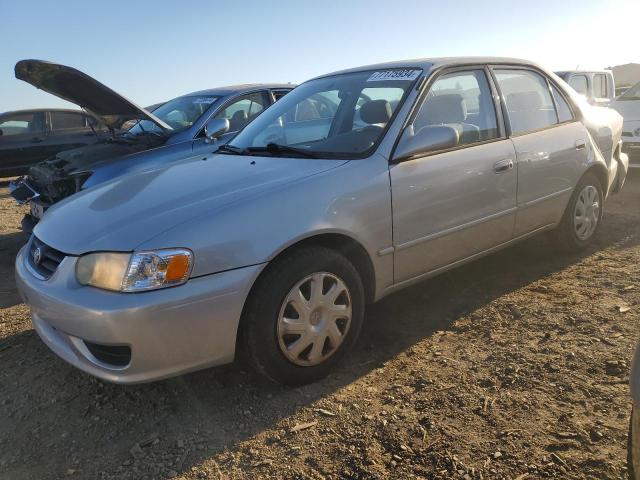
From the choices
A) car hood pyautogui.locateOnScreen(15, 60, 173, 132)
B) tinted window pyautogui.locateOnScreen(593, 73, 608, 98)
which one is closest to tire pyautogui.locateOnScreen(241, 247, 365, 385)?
car hood pyautogui.locateOnScreen(15, 60, 173, 132)

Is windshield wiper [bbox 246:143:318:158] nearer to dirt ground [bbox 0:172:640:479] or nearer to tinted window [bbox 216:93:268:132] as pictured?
dirt ground [bbox 0:172:640:479]

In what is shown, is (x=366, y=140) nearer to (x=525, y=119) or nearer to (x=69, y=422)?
(x=525, y=119)

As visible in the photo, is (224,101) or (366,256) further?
(224,101)

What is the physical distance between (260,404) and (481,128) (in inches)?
87.9

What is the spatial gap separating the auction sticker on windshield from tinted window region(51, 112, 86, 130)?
826 cm

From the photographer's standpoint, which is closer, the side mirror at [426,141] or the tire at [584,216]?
the side mirror at [426,141]

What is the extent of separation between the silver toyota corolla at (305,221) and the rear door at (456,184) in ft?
0.03

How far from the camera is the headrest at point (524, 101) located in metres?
3.74

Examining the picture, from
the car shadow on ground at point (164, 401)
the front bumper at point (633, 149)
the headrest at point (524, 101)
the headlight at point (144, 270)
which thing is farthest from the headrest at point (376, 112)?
the front bumper at point (633, 149)

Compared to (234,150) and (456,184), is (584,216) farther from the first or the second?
(234,150)

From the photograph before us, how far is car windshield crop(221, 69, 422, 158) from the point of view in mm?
3074

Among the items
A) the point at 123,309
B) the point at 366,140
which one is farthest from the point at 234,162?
the point at 123,309

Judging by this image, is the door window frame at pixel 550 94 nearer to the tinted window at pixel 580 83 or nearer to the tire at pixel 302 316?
the tire at pixel 302 316

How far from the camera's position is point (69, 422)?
2537 millimetres
